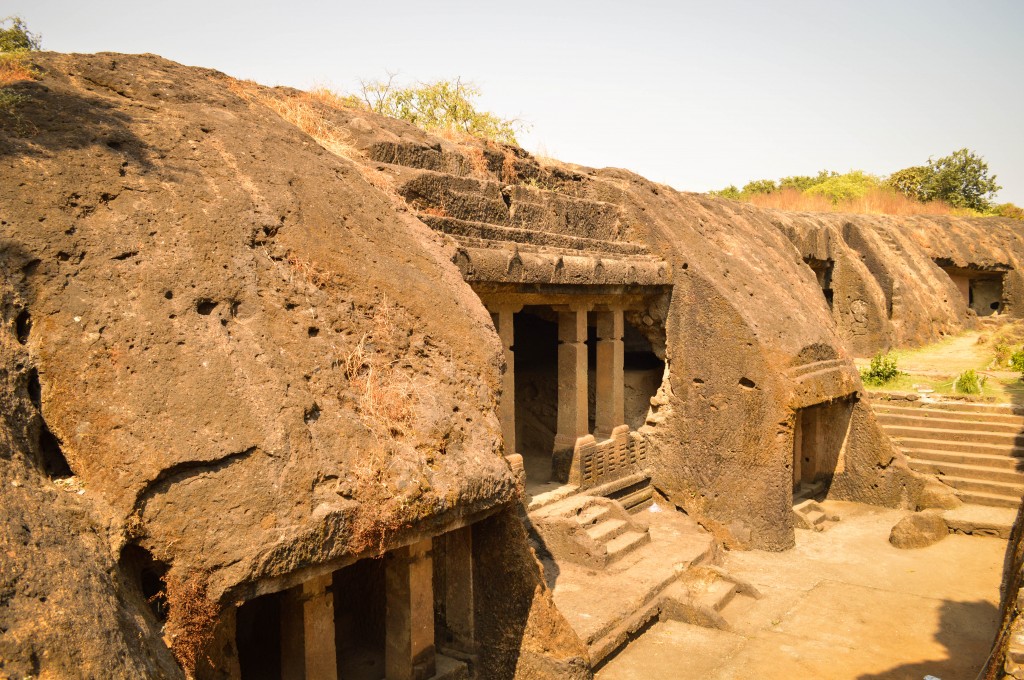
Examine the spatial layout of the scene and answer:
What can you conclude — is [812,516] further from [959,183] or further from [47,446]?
[959,183]

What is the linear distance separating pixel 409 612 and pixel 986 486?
9275 millimetres

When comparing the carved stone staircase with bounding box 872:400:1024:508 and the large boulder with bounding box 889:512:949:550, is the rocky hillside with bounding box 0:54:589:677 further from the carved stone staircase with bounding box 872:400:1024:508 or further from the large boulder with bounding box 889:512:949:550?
the carved stone staircase with bounding box 872:400:1024:508

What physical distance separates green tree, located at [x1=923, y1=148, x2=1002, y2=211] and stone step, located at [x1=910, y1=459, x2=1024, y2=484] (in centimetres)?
2486

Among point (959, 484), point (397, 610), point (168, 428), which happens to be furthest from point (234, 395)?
point (959, 484)

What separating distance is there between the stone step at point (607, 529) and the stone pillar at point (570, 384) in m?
0.84

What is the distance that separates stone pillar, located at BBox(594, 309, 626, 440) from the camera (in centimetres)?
982

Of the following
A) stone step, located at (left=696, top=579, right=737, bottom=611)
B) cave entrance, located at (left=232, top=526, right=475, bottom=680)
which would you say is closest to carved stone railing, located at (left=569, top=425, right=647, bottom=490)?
stone step, located at (left=696, top=579, right=737, bottom=611)

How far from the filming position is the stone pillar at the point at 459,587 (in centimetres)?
612

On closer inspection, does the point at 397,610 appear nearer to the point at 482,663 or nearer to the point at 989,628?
the point at 482,663

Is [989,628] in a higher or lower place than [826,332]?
lower

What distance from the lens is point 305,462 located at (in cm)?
400

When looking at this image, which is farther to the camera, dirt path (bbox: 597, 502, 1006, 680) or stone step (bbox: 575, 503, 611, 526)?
stone step (bbox: 575, 503, 611, 526)

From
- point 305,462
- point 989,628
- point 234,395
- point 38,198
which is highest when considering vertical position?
point 38,198

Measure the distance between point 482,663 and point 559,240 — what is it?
4.63 meters
